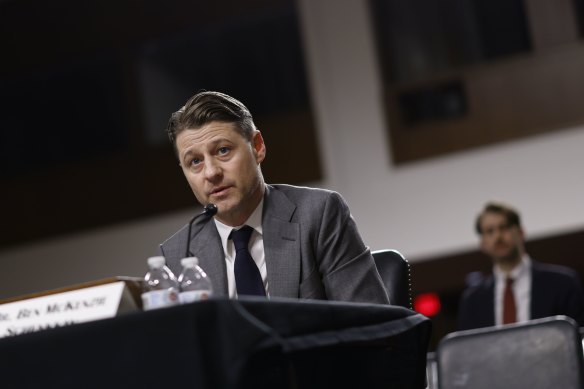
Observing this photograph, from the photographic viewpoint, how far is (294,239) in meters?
2.35

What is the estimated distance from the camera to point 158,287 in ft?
6.52

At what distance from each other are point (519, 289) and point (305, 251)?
125 inches

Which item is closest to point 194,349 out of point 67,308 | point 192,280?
point 67,308

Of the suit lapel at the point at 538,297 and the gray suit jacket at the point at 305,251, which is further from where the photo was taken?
the suit lapel at the point at 538,297

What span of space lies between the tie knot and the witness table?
629 mm

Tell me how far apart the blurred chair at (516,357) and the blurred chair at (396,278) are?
0.54 m

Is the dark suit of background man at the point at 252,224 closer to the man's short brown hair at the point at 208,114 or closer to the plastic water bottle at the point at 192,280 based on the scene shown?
the man's short brown hair at the point at 208,114

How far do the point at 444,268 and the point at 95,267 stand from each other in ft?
9.55

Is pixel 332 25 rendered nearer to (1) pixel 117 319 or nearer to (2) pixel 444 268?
(2) pixel 444 268

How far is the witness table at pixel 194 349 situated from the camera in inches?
61.5

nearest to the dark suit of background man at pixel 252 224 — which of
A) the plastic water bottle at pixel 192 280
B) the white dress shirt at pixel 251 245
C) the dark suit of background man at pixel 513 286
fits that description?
the white dress shirt at pixel 251 245

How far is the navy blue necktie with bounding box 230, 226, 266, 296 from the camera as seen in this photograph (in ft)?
7.50

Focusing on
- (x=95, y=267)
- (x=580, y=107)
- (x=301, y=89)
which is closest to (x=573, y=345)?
(x=580, y=107)

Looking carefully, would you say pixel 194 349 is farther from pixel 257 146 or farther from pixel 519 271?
pixel 519 271
